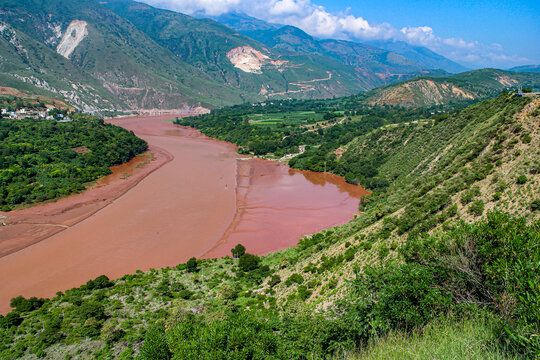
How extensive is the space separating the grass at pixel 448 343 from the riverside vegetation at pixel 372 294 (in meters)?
0.05

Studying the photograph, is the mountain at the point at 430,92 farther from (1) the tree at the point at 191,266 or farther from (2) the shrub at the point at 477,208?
(1) the tree at the point at 191,266

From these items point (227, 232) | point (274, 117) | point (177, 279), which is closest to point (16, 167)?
point (227, 232)

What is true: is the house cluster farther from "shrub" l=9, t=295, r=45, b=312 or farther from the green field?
"shrub" l=9, t=295, r=45, b=312

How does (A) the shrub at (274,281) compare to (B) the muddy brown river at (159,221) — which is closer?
(A) the shrub at (274,281)

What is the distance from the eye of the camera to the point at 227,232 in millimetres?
42188

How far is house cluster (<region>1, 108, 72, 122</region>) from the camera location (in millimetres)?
93312

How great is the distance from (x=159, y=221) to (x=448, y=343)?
1637 inches

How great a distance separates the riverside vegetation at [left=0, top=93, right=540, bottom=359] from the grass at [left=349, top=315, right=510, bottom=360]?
55 millimetres

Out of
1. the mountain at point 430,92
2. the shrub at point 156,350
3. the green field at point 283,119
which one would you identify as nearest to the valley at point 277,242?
the shrub at point 156,350

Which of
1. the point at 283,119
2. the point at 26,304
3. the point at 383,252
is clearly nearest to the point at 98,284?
the point at 26,304

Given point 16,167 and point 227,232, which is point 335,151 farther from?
point 16,167

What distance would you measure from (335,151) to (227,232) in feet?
166

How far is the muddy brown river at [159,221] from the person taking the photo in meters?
34.3

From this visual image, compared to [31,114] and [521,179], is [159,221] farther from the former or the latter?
[31,114]
